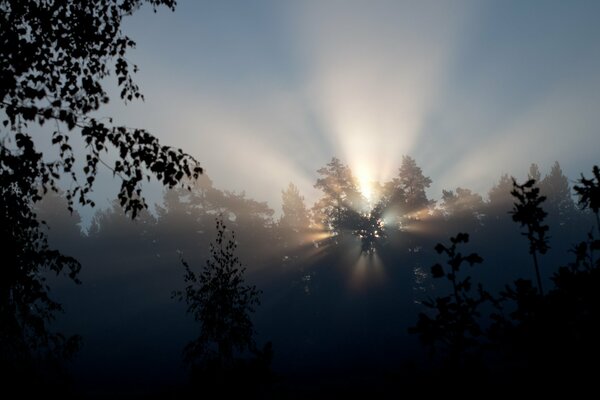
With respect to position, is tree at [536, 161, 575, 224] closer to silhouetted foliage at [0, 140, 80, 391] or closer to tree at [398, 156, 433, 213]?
tree at [398, 156, 433, 213]

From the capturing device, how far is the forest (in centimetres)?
571

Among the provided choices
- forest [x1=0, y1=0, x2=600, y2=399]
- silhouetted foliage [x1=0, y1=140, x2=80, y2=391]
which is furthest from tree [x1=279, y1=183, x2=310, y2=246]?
silhouetted foliage [x1=0, y1=140, x2=80, y2=391]

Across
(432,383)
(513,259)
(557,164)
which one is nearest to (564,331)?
(432,383)

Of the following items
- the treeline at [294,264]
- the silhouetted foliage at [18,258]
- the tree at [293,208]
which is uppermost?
the tree at [293,208]

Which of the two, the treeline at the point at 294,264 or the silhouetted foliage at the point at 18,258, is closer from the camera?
the silhouetted foliage at the point at 18,258

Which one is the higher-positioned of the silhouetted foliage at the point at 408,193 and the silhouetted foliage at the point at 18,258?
the silhouetted foliage at the point at 408,193

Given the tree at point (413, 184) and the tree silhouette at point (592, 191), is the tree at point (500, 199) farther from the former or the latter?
the tree silhouette at point (592, 191)

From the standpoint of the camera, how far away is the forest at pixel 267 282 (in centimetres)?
571

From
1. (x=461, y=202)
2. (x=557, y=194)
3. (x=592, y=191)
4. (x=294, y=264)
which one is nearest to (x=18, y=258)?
(x=592, y=191)

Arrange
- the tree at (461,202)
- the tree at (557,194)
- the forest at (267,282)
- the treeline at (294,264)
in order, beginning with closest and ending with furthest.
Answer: the forest at (267,282)
the treeline at (294,264)
the tree at (461,202)
the tree at (557,194)

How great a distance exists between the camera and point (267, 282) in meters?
69.8

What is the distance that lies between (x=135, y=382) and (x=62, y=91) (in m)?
41.6

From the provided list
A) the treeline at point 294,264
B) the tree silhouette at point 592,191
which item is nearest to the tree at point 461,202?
the treeline at point 294,264

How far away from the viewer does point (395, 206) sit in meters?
63.1
